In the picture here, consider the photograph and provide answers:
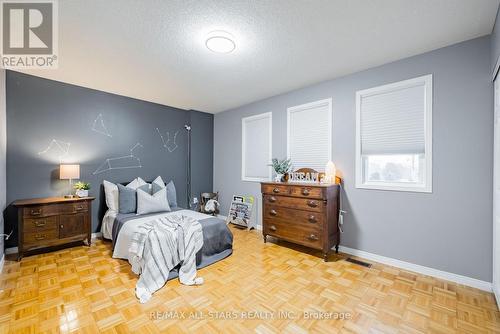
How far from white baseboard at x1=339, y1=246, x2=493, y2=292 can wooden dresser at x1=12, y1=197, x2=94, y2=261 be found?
3915 millimetres

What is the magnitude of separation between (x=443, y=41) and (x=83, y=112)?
5.11 m

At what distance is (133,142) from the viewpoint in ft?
13.8

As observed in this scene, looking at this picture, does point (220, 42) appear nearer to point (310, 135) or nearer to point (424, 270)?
point (310, 135)

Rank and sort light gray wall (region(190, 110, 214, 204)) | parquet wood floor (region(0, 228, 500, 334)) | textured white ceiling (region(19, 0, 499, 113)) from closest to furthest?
parquet wood floor (region(0, 228, 500, 334)), textured white ceiling (region(19, 0, 499, 113)), light gray wall (region(190, 110, 214, 204))

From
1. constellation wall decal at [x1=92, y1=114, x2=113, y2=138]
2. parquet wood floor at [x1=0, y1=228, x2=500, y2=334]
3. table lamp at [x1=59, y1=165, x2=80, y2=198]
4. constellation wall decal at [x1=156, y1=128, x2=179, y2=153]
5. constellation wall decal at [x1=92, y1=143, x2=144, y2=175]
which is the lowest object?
parquet wood floor at [x1=0, y1=228, x2=500, y2=334]

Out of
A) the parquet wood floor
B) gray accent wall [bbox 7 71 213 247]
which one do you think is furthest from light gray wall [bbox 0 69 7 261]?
the parquet wood floor

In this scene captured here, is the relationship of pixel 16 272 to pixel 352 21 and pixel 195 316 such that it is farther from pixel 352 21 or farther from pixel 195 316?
pixel 352 21

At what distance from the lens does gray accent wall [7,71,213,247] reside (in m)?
3.10

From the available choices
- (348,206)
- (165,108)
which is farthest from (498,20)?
(165,108)

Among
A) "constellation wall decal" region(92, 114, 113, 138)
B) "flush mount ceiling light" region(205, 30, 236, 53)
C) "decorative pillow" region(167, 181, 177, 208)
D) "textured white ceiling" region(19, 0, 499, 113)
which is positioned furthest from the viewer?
"decorative pillow" region(167, 181, 177, 208)

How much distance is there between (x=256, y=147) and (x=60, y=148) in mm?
3330

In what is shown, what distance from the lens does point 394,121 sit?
9.12 feet

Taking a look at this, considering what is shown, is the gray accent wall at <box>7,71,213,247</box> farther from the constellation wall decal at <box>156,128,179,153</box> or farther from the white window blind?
the white window blind

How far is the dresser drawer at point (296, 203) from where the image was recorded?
9.62 feet
